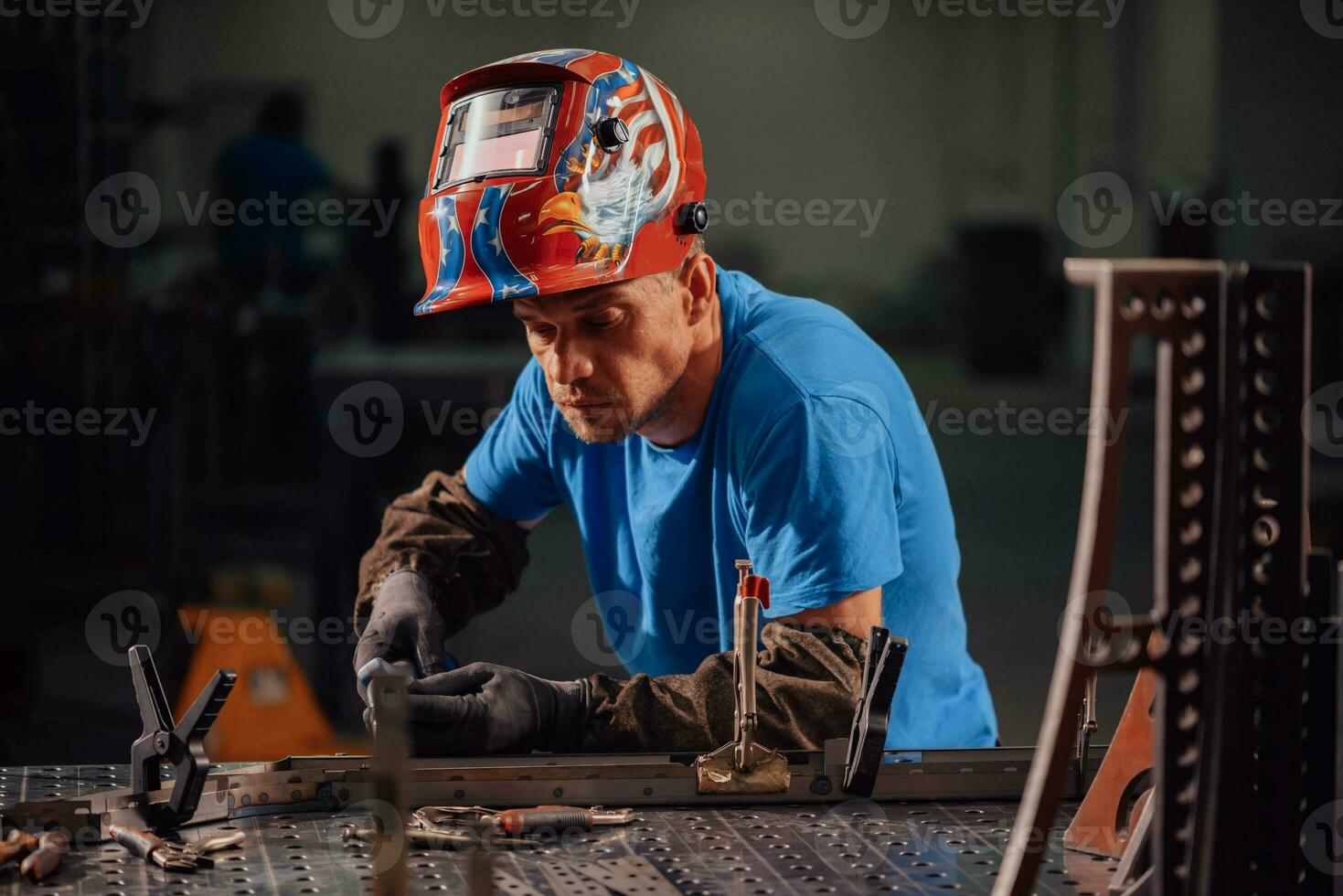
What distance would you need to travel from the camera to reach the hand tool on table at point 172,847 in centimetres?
168

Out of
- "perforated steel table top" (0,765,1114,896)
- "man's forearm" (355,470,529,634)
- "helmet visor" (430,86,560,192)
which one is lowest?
"perforated steel table top" (0,765,1114,896)

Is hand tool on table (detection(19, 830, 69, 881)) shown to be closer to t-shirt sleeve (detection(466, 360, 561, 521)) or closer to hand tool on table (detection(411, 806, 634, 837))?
hand tool on table (detection(411, 806, 634, 837))

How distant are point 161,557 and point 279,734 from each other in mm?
794

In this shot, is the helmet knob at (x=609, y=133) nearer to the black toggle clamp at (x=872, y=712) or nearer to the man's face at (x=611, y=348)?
the man's face at (x=611, y=348)

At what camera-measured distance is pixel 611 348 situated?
2.27 metres

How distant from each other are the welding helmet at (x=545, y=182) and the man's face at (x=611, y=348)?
64mm

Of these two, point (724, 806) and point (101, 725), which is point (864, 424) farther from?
point (101, 725)

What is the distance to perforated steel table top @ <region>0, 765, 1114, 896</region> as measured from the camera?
1.63 m

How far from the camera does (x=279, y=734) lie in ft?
13.2

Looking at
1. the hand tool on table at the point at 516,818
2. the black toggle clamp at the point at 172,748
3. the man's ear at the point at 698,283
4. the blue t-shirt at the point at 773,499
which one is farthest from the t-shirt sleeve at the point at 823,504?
the black toggle clamp at the point at 172,748

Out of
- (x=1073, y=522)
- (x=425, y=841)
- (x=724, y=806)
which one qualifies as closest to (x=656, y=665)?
(x=724, y=806)

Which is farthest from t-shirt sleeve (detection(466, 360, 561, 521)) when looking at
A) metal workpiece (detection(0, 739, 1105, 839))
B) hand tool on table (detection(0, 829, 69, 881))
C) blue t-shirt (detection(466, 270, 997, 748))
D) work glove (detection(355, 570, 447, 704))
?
hand tool on table (detection(0, 829, 69, 881))

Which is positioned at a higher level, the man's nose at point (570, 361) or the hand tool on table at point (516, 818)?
the man's nose at point (570, 361)

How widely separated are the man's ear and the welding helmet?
0.45 ft
